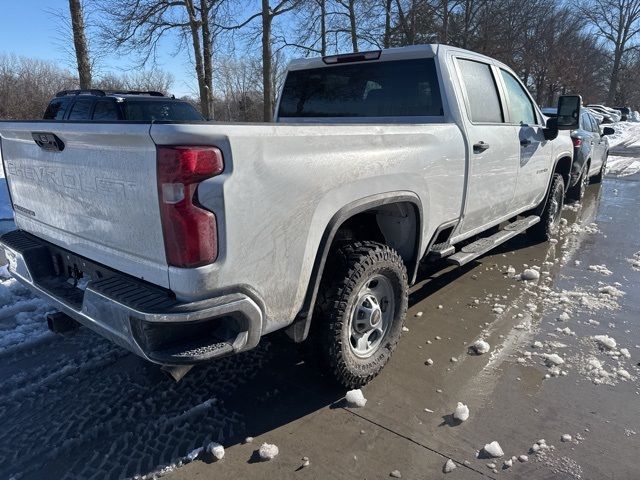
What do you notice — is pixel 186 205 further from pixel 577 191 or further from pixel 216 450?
pixel 577 191

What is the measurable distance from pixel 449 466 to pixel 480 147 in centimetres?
241

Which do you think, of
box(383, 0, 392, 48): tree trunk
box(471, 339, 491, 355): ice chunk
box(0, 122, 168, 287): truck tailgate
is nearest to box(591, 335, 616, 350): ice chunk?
box(471, 339, 491, 355): ice chunk

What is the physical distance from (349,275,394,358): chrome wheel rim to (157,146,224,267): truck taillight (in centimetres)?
116

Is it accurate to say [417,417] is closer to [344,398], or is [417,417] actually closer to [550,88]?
[344,398]

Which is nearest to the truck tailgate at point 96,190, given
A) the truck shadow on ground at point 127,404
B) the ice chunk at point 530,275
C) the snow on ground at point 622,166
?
the truck shadow on ground at point 127,404

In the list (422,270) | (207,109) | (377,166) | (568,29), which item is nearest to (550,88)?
(568,29)

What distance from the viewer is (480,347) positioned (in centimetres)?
354

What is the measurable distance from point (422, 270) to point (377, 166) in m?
2.70

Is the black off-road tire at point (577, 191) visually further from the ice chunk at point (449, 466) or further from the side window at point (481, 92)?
the ice chunk at point (449, 466)

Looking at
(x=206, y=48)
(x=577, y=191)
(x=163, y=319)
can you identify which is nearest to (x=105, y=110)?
(x=163, y=319)

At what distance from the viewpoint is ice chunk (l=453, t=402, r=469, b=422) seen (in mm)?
2768

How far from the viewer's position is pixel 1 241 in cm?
312

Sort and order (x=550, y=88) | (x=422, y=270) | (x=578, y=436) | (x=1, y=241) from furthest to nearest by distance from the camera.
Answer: (x=550, y=88) < (x=422, y=270) < (x=1, y=241) < (x=578, y=436)

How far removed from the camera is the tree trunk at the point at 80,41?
1155 cm
